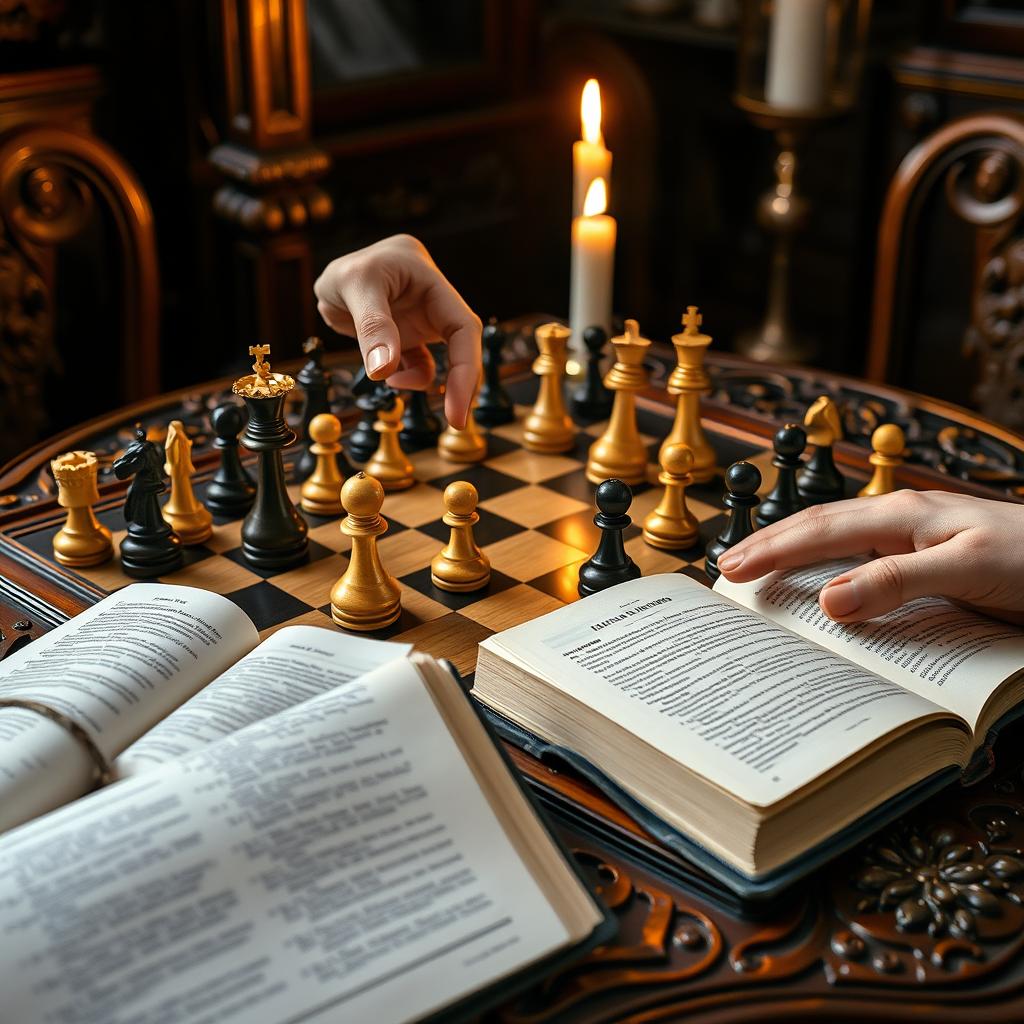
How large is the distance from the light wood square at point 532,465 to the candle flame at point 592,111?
448 mm

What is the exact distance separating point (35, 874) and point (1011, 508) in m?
0.88

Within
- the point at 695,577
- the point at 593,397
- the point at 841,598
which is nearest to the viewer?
the point at 841,598

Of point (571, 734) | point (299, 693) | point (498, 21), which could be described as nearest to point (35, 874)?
point (299, 693)

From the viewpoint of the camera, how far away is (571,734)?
1056mm

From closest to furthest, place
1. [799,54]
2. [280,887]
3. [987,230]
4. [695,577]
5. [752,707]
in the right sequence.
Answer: [280,887], [752,707], [695,577], [987,230], [799,54]

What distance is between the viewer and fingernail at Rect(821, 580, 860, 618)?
115 cm

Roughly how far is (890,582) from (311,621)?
21.2 inches

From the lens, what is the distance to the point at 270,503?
1385 millimetres

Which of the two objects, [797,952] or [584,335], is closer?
[797,952]

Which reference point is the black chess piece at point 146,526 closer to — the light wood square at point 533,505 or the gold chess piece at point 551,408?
the light wood square at point 533,505

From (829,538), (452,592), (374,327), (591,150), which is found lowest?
(452,592)

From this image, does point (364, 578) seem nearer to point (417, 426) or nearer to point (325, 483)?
point (325, 483)

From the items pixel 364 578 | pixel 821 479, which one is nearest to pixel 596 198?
pixel 821 479

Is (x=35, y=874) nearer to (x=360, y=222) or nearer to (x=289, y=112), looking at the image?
(x=289, y=112)
